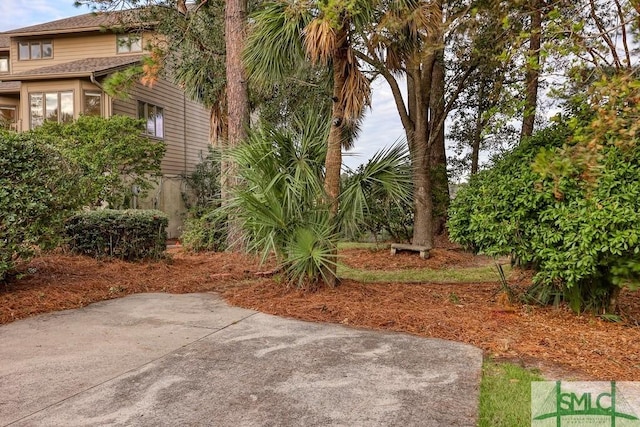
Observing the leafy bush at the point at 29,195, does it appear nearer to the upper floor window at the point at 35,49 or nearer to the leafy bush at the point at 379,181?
the leafy bush at the point at 379,181

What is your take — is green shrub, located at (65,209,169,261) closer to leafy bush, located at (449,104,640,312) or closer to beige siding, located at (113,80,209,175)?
leafy bush, located at (449,104,640,312)

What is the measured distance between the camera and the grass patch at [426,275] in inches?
298

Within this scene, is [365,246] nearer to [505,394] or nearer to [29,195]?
[29,195]

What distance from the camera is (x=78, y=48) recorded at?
1784 centimetres

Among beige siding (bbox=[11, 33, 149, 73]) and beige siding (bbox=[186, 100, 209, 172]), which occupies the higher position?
beige siding (bbox=[11, 33, 149, 73])

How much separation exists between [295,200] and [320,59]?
172 cm

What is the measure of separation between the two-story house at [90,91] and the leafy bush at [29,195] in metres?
9.21

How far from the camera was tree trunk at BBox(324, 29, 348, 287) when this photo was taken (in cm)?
580

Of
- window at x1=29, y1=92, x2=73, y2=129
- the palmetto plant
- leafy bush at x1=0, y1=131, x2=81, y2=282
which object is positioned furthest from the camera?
window at x1=29, y1=92, x2=73, y2=129

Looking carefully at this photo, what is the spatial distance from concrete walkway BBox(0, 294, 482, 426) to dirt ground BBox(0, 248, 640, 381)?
13.6 inches

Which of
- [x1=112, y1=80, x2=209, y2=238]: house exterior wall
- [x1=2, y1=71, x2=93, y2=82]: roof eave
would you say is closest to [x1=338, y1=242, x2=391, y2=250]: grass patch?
[x1=112, y1=80, x2=209, y2=238]: house exterior wall

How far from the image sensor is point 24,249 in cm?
558

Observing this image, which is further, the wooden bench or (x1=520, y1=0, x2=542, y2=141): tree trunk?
the wooden bench

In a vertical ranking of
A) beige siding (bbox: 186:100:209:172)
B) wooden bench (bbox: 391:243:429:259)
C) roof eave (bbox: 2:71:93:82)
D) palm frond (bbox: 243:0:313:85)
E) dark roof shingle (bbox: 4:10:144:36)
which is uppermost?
dark roof shingle (bbox: 4:10:144:36)
